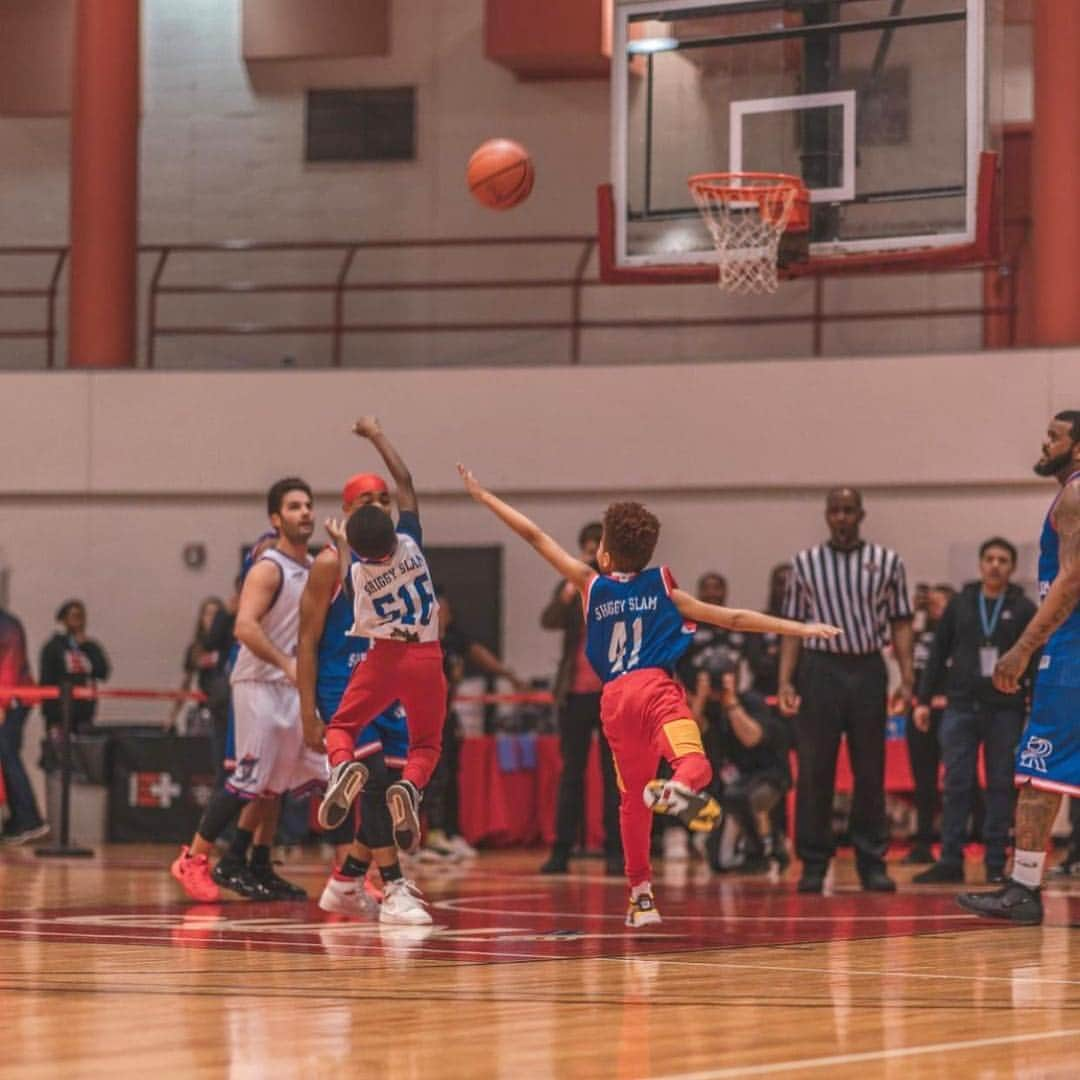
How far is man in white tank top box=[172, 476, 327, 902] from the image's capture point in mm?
9805

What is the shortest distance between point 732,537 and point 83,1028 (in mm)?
14407

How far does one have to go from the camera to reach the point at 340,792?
7.96 metres

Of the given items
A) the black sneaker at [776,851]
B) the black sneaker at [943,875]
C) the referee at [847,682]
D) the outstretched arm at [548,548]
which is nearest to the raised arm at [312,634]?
the outstretched arm at [548,548]

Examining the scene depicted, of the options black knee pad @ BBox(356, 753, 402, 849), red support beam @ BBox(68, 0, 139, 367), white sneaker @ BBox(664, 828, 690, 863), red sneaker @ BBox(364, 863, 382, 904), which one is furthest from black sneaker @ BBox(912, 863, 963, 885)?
red support beam @ BBox(68, 0, 139, 367)

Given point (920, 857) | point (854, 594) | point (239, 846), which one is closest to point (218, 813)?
point (239, 846)

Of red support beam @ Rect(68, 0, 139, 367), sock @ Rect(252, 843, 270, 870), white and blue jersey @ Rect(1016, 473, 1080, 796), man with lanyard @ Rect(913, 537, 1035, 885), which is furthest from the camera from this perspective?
red support beam @ Rect(68, 0, 139, 367)

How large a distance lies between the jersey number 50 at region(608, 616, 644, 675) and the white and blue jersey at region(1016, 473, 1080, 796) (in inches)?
62.9

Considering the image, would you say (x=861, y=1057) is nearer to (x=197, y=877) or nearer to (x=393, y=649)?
(x=393, y=649)

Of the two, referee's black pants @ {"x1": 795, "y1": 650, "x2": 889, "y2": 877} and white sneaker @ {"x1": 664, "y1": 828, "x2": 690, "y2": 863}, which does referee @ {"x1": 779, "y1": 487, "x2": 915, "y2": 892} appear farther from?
white sneaker @ {"x1": 664, "y1": 828, "x2": 690, "y2": 863}

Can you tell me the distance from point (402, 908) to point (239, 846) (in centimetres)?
A: 201

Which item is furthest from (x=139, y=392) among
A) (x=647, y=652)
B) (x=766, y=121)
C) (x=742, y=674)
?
(x=647, y=652)

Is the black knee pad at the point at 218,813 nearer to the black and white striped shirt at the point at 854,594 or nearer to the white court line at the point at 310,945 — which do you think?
the white court line at the point at 310,945

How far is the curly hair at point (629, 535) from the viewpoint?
8.12m

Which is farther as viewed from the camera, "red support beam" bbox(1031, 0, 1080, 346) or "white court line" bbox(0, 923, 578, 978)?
"red support beam" bbox(1031, 0, 1080, 346)
